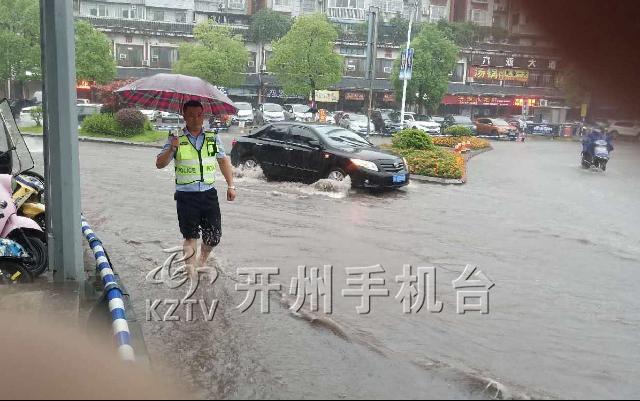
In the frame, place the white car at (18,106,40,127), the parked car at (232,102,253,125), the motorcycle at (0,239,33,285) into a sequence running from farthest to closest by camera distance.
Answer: the parked car at (232,102,253,125) < the white car at (18,106,40,127) < the motorcycle at (0,239,33,285)

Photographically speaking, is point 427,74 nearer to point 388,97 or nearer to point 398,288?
point 388,97

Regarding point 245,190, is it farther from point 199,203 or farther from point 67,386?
point 67,386

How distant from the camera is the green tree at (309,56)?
121 ft

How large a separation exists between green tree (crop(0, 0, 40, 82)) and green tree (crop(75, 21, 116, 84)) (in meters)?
2.04

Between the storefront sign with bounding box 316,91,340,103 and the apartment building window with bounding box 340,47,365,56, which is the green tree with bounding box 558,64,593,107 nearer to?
the storefront sign with bounding box 316,91,340,103

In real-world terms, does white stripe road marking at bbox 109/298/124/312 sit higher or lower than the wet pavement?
higher


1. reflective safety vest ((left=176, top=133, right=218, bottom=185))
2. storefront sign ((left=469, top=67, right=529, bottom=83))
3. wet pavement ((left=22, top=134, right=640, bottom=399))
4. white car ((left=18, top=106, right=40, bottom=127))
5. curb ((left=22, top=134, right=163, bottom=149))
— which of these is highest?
storefront sign ((left=469, top=67, right=529, bottom=83))

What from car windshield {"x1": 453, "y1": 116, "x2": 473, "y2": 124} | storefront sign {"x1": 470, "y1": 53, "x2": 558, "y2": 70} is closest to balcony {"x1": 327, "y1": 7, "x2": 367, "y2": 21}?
car windshield {"x1": 453, "y1": 116, "x2": 473, "y2": 124}

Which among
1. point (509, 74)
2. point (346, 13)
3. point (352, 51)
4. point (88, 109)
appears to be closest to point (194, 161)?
point (509, 74)

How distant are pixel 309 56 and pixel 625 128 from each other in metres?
37.5

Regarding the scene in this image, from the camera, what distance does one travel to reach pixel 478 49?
139 centimetres

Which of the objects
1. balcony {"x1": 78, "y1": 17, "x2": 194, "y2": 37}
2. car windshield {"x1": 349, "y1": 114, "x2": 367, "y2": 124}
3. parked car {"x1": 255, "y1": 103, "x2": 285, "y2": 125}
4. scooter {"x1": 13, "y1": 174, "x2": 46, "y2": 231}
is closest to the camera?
scooter {"x1": 13, "y1": 174, "x2": 46, "y2": 231}

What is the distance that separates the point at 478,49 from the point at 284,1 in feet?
169

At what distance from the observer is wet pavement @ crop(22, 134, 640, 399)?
391 cm
